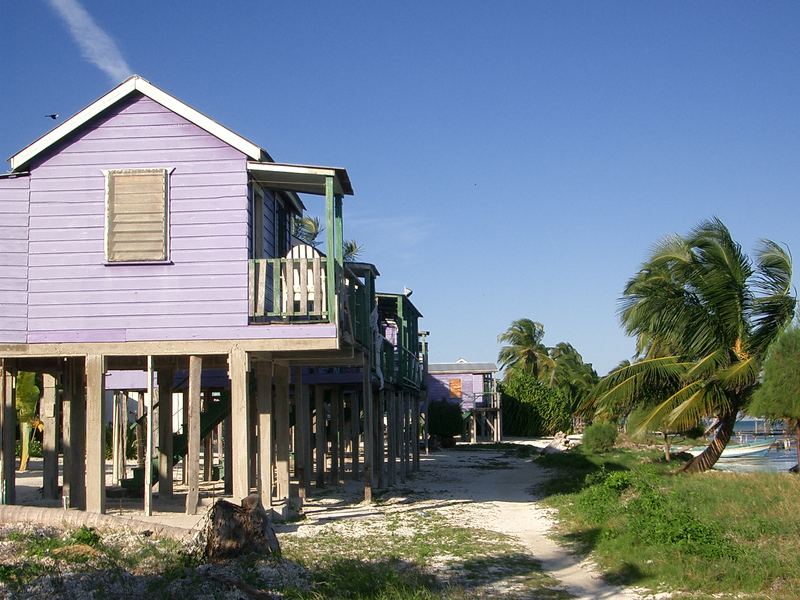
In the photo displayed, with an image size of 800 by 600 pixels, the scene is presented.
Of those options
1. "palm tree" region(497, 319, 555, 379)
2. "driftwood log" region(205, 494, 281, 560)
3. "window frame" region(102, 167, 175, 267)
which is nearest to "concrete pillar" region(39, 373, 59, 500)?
"window frame" region(102, 167, 175, 267)

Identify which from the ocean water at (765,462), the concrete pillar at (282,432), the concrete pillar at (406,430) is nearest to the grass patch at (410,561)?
the concrete pillar at (282,432)

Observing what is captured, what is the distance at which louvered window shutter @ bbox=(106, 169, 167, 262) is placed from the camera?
15.7 metres

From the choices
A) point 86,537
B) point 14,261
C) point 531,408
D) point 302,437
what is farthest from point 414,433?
point 531,408

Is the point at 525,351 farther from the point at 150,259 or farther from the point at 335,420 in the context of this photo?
the point at 150,259

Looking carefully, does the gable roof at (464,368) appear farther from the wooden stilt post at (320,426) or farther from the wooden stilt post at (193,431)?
the wooden stilt post at (193,431)

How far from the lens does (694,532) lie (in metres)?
12.3

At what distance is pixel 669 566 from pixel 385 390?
15.2 m

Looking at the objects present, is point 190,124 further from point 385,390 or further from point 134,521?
point 385,390

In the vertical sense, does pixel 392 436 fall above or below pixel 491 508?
above

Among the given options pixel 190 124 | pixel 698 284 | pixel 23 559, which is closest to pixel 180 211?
pixel 190 124

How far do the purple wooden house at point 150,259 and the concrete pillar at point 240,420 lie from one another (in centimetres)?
2

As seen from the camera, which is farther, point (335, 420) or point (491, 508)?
point (335, 420)

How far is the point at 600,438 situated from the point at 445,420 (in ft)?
41.1

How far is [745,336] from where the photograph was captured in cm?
2317
